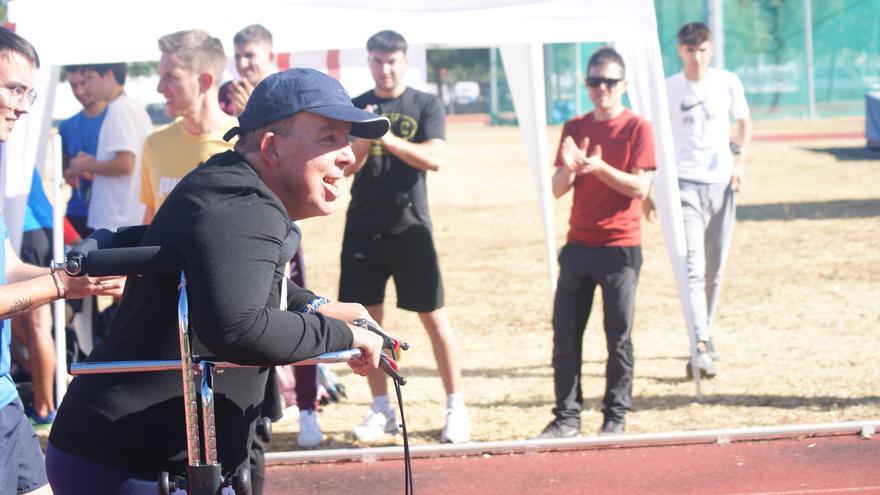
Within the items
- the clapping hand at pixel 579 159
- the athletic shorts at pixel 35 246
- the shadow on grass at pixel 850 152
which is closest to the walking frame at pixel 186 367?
the clapping hand at pixel 579 159

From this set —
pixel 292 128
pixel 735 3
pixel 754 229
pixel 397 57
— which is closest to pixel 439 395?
pixel 397 57

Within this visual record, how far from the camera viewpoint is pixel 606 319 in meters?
6.45

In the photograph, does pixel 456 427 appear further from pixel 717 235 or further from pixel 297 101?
pixel 297 101

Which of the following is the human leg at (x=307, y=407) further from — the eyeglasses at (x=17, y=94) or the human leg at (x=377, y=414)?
the eyeglasses at (x=17, y=94)

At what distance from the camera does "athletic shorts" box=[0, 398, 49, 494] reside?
3293 millimetres

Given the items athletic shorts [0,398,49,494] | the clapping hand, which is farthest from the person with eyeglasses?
the clapping hand

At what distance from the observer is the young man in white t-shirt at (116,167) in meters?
7.41

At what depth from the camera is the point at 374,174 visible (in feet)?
21.6

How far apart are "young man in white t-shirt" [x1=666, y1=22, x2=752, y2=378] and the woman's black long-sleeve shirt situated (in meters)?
5.47

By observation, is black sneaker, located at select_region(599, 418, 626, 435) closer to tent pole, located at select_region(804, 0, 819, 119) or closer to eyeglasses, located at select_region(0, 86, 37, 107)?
eyeglasses, located at select_region(0, 86, 37, 107)

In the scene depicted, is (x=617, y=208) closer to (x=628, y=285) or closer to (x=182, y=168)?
(x=628, y=285)

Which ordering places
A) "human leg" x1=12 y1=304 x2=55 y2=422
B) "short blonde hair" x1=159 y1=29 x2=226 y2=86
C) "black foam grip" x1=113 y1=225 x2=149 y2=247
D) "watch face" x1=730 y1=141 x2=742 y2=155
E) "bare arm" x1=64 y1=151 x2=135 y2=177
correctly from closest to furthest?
"black foam grip" x1=113 y1=225 x2=149 y2=247, "short blonde hair" x1=159 y1=29 x2=226 y2=86, "human leg" x1=12 y1=304 x2=55 y2=422, "bare arm" x1=64 y1=151 x2=135 y2=177, "watch face" x1=730 y1=141 x2=742 y2=155

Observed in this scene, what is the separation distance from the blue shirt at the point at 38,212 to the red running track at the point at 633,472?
2352 mm

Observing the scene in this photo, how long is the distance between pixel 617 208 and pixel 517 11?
1233mm
